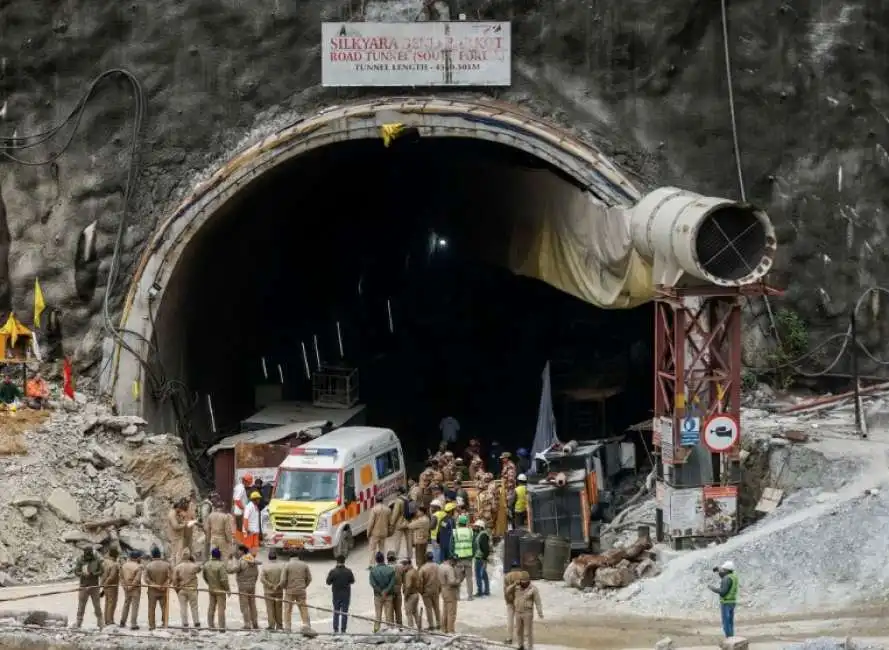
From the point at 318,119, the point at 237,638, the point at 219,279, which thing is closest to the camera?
the point at 237,638

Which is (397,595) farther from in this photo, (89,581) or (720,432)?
(720,432)

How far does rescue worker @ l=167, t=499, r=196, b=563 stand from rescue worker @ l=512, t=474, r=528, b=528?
6.32 meters

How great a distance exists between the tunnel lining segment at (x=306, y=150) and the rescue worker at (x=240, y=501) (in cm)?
359

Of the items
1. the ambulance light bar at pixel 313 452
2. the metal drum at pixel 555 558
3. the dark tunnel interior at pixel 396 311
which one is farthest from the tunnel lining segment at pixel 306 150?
the metal drum at pixel 555 558

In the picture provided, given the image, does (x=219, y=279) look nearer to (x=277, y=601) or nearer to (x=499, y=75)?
(x=499, y=75)

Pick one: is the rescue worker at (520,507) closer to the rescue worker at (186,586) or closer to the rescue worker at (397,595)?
the rescue worker at (397,595)

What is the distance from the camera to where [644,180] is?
132 ft

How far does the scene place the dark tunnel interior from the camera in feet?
146

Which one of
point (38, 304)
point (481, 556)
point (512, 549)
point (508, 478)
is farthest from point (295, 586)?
point (38, 304)

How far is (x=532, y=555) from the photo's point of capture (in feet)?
109

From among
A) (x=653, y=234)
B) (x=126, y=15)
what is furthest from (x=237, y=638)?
(x=126, y=15)

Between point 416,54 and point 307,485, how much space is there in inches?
414

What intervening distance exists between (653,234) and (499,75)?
842 centimetres

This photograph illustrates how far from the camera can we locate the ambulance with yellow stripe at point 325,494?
35.1 meters
